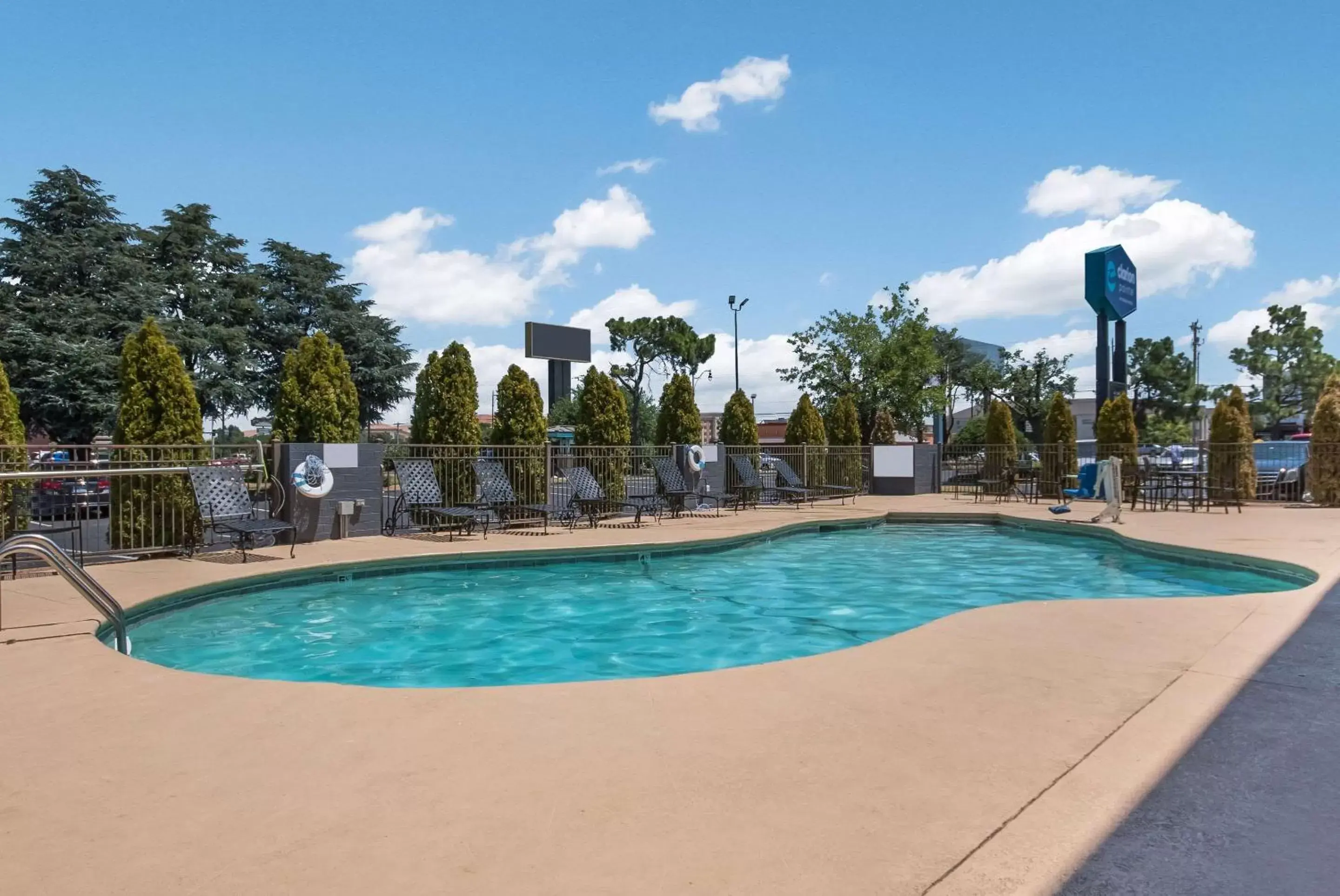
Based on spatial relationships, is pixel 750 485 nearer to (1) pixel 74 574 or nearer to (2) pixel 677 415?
(2) pixel 677 415

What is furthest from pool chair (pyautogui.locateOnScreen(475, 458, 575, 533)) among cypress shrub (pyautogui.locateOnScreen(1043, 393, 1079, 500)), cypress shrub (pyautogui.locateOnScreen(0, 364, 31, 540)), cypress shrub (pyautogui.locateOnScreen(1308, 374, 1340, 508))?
cypress shrub (pyautogui.locateOnScreen(1308, 374, 1340, 508))

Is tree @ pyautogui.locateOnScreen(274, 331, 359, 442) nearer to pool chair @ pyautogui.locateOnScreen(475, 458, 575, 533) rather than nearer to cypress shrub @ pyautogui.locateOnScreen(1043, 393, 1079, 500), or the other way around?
pool chair @ pyautogui.locateOnScreen(475, 458, 575, 533)

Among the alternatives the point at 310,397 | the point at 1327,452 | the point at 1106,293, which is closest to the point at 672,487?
the point at 310,397

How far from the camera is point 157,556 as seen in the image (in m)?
9.33

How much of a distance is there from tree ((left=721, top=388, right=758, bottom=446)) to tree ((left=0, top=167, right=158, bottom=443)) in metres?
21.7

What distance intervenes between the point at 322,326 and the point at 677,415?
30307mm

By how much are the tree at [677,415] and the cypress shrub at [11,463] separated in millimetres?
10923

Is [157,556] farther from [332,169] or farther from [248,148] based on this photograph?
[332,169]

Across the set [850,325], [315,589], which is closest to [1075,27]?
[315,589]

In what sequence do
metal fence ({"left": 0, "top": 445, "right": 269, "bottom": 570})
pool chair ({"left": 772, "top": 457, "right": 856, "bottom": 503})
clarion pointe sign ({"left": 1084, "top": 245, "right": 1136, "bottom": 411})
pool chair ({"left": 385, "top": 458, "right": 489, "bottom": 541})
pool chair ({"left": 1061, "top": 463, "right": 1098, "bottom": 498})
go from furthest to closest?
1. clarion pointe sign ({"left": 1084, "top": 245, "right": 1136, "bottom": 411})
2. pool chair ({"left": 772, "top": 457, "right": 856, "bottom": 503})
3. pool chair ({"left": 1061, "top": 463, "right": 1098, "bottom": 498})
4. pool chair ({"left": 385, "top": 458, "right": 489, "bottom": 541})
5. metal fence ({"left": 0, "top": 445, "right": 269, "bottom": 570})

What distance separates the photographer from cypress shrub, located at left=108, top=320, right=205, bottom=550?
9.23 meters

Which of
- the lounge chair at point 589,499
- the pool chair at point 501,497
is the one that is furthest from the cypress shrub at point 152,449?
the lounge chair at point 589,499

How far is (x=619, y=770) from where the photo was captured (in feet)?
9.29

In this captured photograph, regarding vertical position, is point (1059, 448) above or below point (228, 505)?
above
